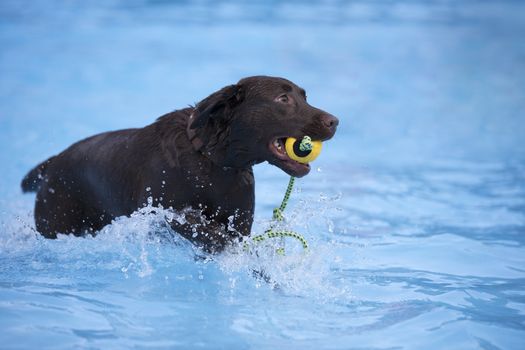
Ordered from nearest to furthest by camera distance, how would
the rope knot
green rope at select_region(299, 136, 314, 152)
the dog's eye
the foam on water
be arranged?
green rope at select_region(299, 136, 314, 152), the dog's eye, the foam on water, the rope knot

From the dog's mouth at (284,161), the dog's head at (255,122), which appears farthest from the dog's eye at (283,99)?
the dog's mouth at (284,161)

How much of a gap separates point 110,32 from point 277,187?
24.9 feet

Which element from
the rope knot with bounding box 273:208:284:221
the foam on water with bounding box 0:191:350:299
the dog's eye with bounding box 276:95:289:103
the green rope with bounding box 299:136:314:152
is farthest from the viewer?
the rope knot with bounding box 273:208:284:221

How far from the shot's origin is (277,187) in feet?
23.2

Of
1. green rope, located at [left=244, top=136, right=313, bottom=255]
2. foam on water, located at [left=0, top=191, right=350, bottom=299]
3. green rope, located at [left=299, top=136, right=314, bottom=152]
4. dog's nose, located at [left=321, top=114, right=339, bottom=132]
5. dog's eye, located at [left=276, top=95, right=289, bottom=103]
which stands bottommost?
foam on water, located at [left=0, top=191, right=350, bottom=299]

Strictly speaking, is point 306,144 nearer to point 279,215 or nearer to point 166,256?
point 279,215

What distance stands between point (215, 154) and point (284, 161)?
0.35 m

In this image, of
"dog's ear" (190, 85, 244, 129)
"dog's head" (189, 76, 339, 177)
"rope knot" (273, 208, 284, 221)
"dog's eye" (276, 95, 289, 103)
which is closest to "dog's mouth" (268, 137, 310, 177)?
"dog's head" (189, 76, 339, 177)

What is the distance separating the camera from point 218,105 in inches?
146

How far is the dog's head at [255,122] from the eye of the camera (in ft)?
12.0

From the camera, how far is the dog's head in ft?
12.0

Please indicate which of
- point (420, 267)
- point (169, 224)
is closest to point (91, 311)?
point (169, 224)

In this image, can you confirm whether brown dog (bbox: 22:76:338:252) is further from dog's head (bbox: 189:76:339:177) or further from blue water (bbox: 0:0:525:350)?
blue water (bbox: 0:0:525:350)

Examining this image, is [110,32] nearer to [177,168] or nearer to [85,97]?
[85,97]
